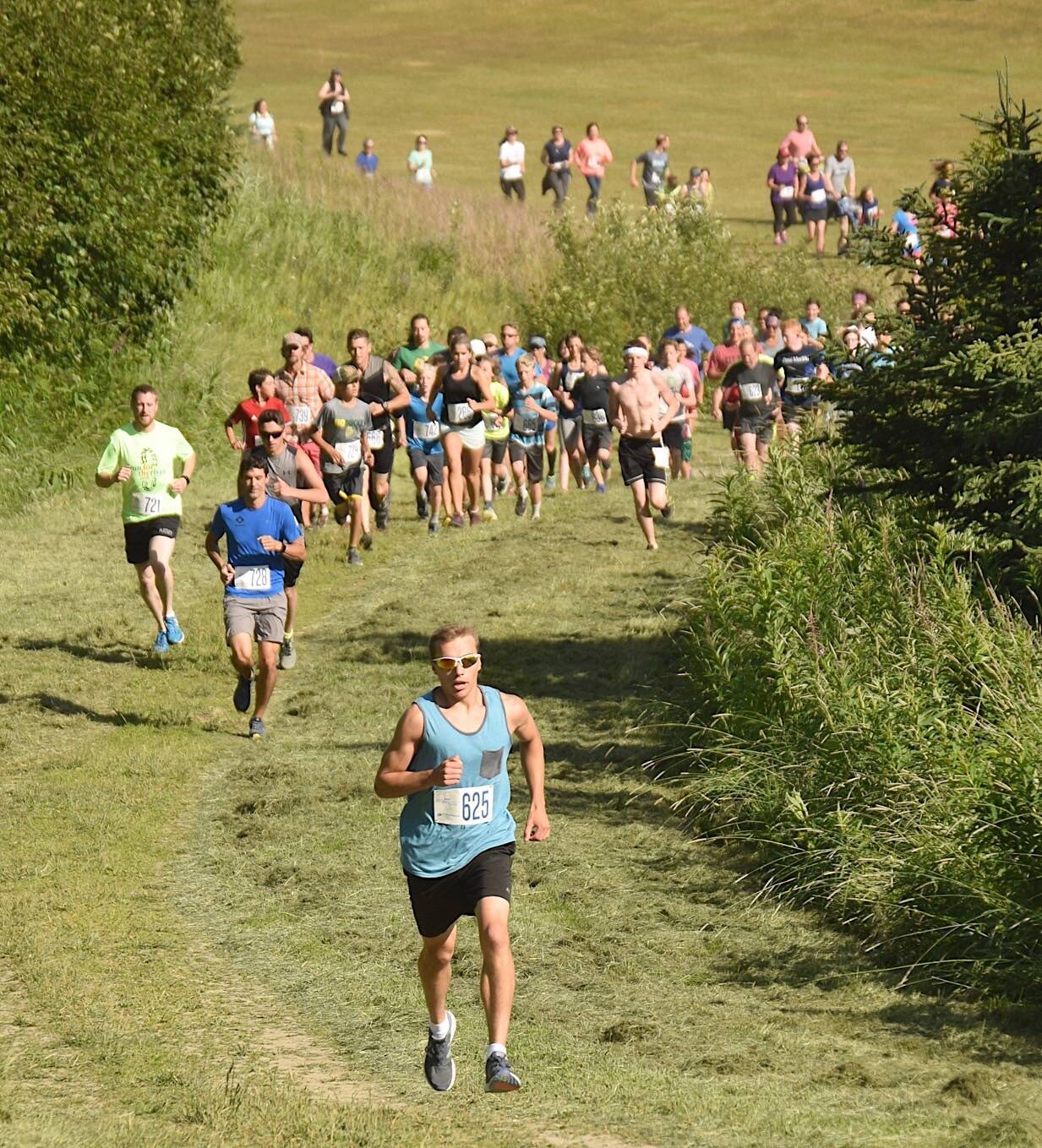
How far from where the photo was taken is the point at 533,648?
51.2ft

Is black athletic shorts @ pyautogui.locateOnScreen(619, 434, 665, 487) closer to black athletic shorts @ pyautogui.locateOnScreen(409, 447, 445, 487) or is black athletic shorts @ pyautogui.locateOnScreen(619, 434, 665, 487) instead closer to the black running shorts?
black athletic shorts @ pyautogui.locateOnScreen(409, 447, 445, 487)

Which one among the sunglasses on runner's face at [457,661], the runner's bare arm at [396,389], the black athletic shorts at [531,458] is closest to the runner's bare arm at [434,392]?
the runner's bare arm at [396,389]

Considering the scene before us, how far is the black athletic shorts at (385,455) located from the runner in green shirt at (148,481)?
14.1 ft

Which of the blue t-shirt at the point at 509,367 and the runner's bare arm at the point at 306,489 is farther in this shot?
the blue t-shirt at the point at 509,367

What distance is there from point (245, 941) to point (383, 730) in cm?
398

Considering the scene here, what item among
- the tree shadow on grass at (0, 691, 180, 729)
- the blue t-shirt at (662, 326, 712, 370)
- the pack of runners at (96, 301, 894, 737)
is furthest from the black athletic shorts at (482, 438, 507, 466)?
the tree shadow on grass at (0, 691, 180, 729)

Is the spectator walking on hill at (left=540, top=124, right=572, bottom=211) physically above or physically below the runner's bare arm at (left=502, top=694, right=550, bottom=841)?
above

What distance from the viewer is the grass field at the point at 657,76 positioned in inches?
1955

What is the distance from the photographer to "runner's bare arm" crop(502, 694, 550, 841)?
298 inches

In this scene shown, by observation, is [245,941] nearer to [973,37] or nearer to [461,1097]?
[461,1097]

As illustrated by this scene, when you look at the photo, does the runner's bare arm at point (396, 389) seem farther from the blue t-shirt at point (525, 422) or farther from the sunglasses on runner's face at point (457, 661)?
the sunglasses on runner's face at point (457, 661)

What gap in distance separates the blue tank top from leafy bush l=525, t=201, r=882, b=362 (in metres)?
22.2

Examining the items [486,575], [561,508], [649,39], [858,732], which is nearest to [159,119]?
[561,508]

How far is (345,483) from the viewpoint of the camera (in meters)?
18.1
